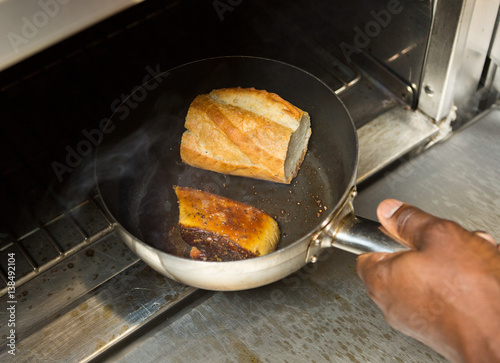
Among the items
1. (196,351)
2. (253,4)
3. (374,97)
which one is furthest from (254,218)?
(253,4)

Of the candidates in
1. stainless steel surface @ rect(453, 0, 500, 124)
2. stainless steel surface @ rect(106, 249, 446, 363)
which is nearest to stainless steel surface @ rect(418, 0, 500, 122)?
stainless steel surface @ rect(453, 0, 500, 124)

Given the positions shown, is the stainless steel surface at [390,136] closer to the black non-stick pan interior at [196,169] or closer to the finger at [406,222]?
the black non-stick pan interior at [196,169]

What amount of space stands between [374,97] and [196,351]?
763 mm

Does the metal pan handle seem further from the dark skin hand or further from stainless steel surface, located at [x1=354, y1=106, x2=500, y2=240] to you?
stainless steel surface, located at [x1=354, y1=106, x2=500, y2=240]

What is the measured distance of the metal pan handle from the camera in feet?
2.52

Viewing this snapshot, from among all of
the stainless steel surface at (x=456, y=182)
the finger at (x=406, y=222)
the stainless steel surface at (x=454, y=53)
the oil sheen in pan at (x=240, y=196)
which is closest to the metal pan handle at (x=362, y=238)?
the finger at (x=406, y=222)

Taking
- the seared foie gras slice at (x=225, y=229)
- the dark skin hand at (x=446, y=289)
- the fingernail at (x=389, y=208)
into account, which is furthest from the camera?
the seared foie gras slice at (x=225, y=229)

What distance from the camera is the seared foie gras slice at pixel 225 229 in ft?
3.07

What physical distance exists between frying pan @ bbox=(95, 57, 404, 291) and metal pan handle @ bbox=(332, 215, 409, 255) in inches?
3.9

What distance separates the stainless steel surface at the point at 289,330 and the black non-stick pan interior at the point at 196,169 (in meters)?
0.12

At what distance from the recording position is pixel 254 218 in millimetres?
964

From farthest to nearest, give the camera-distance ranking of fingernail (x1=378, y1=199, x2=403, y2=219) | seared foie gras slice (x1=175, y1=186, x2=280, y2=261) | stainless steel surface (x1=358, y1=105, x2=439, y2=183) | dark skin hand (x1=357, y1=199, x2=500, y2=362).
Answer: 1. stainless steel surface (x1=358, y1=105, x2=439, y2=183)
2. seared foie gras slice (x1=175, y1=186, x2=280, y2=261)
3. fingernail (x1=378, y1=199, x2=403, y2=219)
4. dark skin hand (x1=357, y1=199, x2=500, y2=362)

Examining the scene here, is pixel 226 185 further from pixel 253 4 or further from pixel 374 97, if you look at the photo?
pixel 253 4

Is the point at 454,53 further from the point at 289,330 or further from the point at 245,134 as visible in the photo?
the point at 289,330
